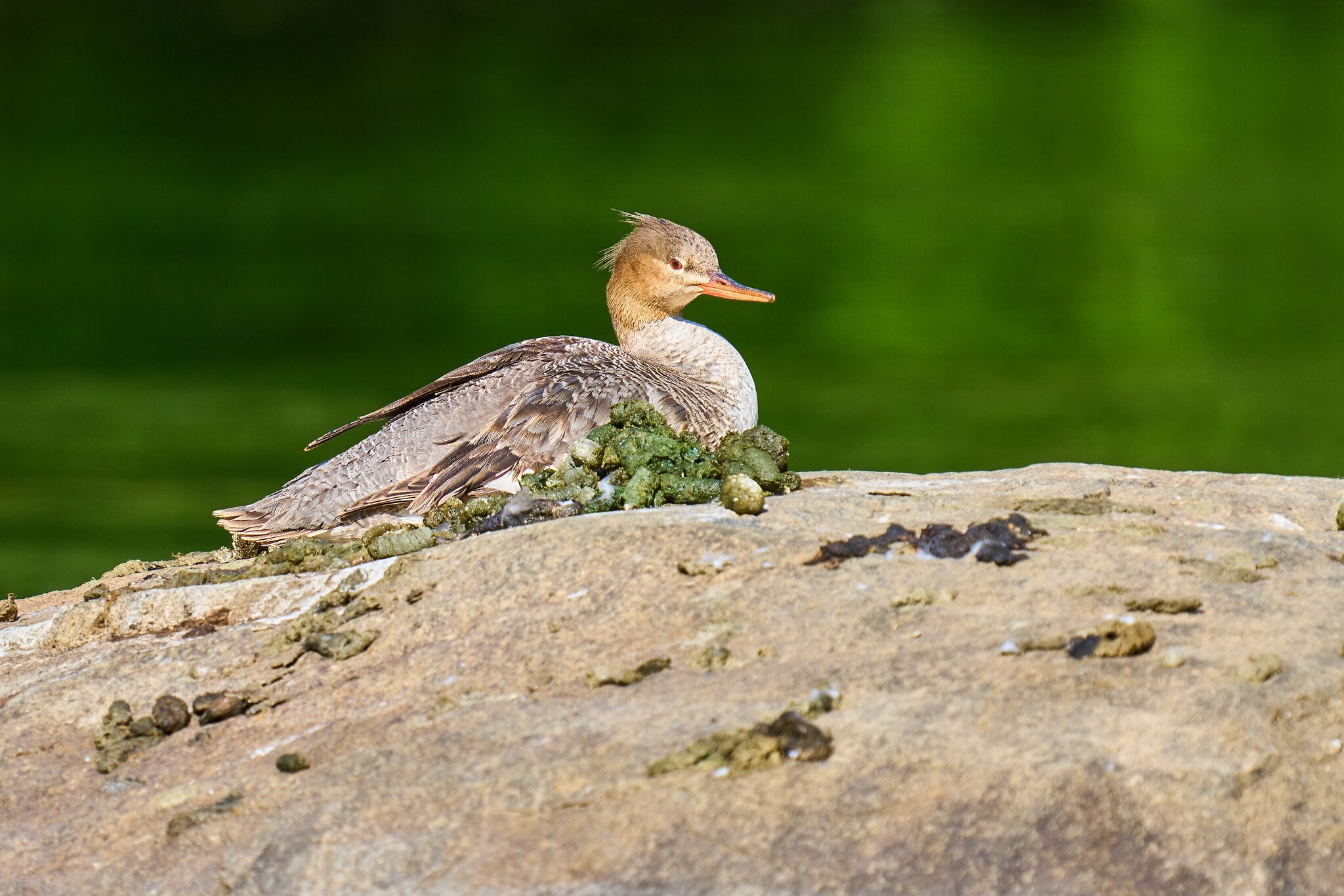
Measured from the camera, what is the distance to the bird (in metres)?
6.25

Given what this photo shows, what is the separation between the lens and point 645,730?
3.86 meters

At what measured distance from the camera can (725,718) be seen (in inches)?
151

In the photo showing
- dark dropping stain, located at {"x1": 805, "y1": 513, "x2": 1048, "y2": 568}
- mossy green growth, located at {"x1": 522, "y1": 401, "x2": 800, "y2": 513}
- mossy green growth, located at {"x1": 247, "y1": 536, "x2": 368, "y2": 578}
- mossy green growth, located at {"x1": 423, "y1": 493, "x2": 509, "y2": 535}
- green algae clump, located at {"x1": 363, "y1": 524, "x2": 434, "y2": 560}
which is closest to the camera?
dark dropping stain, located at {"x1": 805, "y1": 513, "x2": 1048, "y2": 568}

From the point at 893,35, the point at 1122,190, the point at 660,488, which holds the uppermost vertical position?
the point at 893,35

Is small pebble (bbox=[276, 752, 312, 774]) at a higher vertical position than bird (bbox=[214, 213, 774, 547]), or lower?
lower

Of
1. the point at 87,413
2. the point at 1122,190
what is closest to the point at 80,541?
the point at 87,413

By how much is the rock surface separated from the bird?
1156 mm

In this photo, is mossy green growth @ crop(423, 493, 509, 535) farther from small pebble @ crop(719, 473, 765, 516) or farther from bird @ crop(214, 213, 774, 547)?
small pebble @ crop(719, 473, 765, 516)

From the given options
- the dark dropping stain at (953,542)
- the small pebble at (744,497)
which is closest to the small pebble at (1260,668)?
the dark dropping stain at (953,542)

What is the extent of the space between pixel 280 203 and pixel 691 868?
25.3 metres

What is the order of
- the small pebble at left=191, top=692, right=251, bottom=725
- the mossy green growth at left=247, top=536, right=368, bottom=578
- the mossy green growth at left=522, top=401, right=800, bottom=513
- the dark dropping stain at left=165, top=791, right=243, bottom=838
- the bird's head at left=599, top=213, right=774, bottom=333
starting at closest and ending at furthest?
the dark dropping stain at left=165, top=791, right=243, bottom=838 < the small pebble at left=191, top=692, right=251, bottom=725 < the mossy green growth at left=247, top=536, right=368, bottom=578 < the mossy green growth at left=522, top=401, right=800, bottom=513 < the bird's head at left=599, top=213, right=774, bottom=333

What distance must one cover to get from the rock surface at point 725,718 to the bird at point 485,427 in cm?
→ 116

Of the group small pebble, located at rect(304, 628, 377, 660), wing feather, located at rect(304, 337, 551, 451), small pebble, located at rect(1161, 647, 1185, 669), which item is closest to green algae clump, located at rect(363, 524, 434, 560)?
small pebble, located at rect(304, 628, 377, 660)

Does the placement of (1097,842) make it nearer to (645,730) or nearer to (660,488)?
(645,730)
